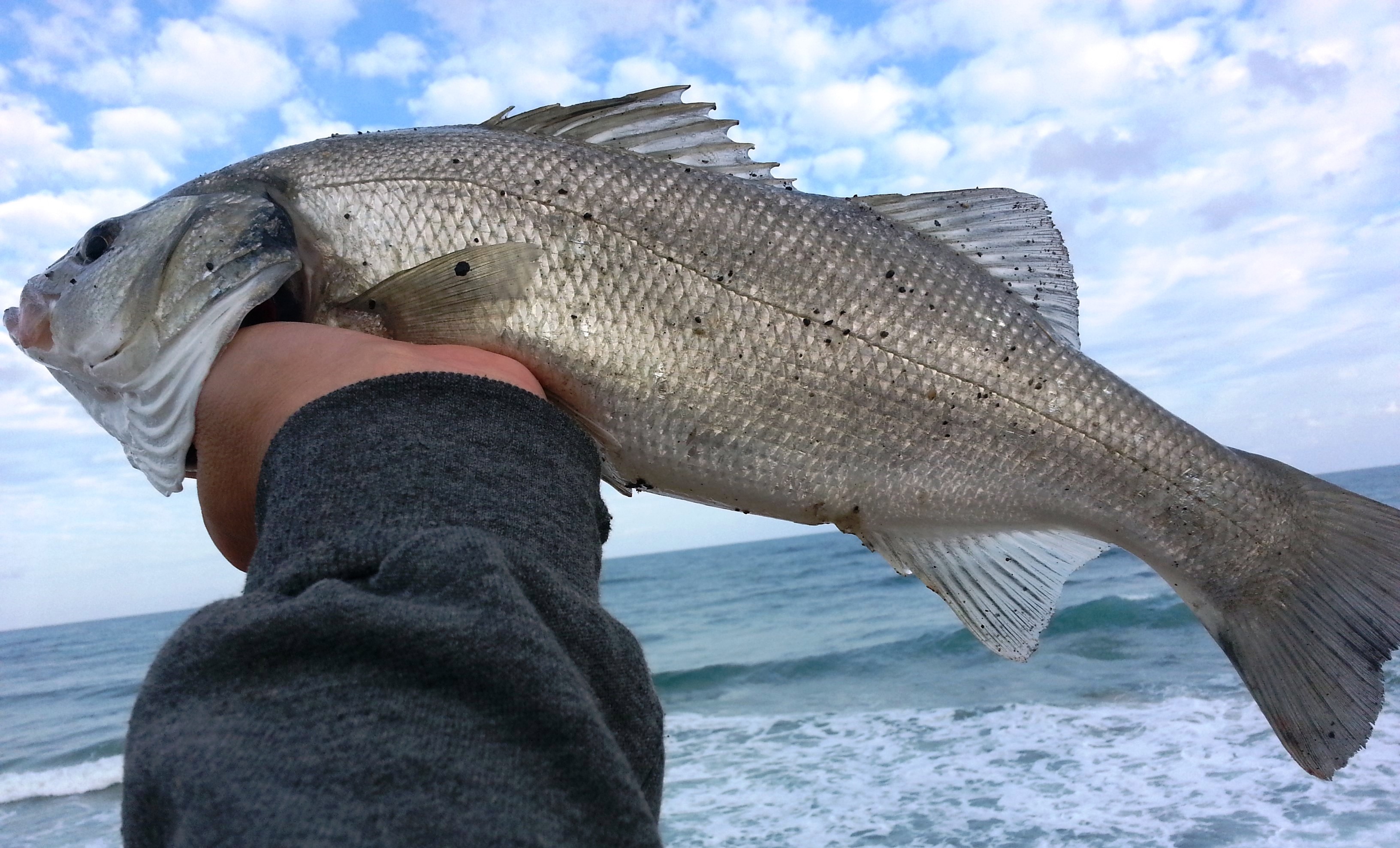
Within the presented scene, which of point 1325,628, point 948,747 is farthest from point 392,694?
point 948,747

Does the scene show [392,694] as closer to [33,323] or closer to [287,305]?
[287,305]

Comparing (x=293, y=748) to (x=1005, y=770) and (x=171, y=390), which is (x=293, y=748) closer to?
(x=171, y=390)

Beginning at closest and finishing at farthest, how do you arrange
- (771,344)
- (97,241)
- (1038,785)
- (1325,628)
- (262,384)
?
(262,384)
(97,241)
(771,344)
(1325,628)
(1038,785)

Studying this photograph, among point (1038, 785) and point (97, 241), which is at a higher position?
point (97, 241)

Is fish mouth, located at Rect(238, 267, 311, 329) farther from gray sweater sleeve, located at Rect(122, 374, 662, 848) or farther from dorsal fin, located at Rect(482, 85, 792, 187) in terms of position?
gray sweater sleeve, located at Rect(122, 374, 662, 848)

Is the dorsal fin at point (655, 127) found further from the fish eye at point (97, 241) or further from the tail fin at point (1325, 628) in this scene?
the tail fin at point (1325, 628)

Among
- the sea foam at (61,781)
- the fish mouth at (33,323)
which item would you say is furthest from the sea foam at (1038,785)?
the sea foam at (61,781)

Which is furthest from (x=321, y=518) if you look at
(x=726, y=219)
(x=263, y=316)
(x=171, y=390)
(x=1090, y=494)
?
(x=1090, y=494)
